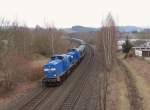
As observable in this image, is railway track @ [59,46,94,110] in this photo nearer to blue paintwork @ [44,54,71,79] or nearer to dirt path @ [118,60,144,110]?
blue paintwork @ [44,54,71,79]

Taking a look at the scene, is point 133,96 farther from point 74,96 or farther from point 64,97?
point 64,97

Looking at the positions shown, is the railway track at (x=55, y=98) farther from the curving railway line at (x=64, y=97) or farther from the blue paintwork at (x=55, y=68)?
the blue paintwork at (x=55, y=68)

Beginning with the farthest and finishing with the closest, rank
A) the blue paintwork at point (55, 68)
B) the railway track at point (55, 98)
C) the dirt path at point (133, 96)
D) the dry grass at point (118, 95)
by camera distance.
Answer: the blue paintwork at point (55, 68)
the railway track at point (55, 98)
the dirt path at point (133, 96)
the dry grass at point (118, 95)

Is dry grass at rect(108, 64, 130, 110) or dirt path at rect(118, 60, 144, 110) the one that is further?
dirt path at rect(118, 60, 144, 110)

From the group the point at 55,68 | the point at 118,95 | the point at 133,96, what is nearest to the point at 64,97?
the point at 118,95

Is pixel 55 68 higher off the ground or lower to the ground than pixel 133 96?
higher

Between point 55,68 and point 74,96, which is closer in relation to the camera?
point 74,96

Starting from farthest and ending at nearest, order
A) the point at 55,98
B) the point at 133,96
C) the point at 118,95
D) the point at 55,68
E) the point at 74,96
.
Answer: the point at 55,68, the point at 74,96, the point at 118,95, the point at 133,96, the point at 55,98

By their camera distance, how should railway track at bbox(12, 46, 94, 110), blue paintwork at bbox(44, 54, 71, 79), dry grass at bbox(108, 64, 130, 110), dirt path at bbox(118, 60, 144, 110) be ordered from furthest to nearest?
blue paintwork at bbox(44, 54, 71, 79) < railway track at bbox(12, 46, 94, 110) < dirt path at bbox(118, 60, 144, 110) < dry grass at bbox(108, 64, 130, 110)

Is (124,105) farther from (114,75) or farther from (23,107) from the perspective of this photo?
(114,75)

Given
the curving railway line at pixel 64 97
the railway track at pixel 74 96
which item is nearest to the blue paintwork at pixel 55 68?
the curving railway line at pixel 64 97

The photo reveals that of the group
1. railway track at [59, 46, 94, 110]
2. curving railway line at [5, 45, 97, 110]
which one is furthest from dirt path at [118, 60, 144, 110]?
railway track at [59, 46, 94, 110]

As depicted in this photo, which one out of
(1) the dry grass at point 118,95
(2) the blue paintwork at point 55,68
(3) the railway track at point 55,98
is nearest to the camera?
(1) the dry grass at point 118,95

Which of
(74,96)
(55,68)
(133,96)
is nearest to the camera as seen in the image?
(133,96)
